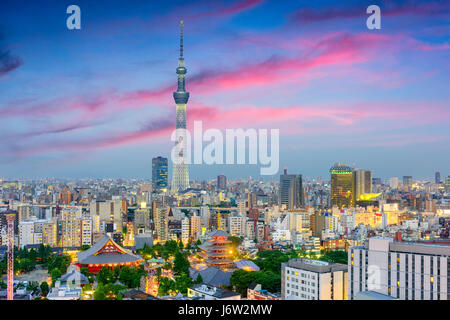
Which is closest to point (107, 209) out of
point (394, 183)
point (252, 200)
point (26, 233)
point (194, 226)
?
point (194, 226)

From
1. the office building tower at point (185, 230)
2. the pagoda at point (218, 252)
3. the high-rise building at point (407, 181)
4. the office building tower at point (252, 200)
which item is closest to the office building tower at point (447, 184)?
the high-rise building at point (407, 181)

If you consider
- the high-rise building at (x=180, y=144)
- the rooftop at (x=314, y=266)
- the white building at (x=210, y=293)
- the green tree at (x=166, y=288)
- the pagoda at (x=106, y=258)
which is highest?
the high-rise building at (x=180, y=144)

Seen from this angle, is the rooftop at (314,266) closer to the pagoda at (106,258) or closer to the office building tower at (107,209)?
the pagoda at (106,258)

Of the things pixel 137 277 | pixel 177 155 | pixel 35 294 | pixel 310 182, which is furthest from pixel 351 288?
pixel 177 155

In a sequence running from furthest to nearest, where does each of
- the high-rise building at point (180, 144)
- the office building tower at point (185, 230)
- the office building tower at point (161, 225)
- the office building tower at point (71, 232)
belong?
1. the high-rise building at point (180, 144)
2. the office building tower at point (161, 225)
3. the office building tower at point (185, 230)
4. the office building tower at point (71, 232)

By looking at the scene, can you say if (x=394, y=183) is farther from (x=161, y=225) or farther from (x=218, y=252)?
(x=218, y=252)

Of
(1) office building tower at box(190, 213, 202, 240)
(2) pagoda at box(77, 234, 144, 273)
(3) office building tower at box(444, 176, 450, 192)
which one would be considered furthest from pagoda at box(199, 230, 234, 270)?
(3) office building tower at box(444, 176, 450, 192)

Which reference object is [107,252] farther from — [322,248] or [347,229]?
[347,229]
